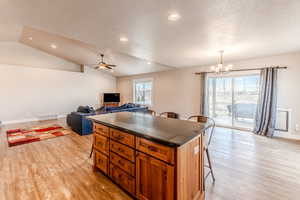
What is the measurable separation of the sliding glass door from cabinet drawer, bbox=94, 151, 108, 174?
4.84 meters

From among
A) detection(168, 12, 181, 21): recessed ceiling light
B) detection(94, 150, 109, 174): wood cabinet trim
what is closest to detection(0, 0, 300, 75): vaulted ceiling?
detection(168, 12, 181, 21): recessed ceiling light

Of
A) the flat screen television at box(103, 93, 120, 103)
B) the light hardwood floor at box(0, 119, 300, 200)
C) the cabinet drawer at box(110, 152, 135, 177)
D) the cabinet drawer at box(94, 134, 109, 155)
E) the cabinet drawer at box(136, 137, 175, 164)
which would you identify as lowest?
the light hardwood floor at box(0, 119, 300, 200)

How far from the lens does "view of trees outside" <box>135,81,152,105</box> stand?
27.1ft

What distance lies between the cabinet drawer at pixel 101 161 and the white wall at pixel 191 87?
4791 mm

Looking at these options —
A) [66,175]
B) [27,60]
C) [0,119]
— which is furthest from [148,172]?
[27,60]

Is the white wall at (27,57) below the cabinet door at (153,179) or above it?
above

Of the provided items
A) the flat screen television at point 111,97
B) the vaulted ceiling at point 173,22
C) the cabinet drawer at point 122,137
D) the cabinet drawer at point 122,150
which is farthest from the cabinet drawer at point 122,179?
the flat screen television at point 111,97

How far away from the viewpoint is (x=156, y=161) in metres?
1.44

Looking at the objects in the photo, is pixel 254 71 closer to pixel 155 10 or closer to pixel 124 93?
pixel 155 10

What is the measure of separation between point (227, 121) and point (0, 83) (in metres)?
9.58

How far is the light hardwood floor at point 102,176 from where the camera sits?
75.8 inches

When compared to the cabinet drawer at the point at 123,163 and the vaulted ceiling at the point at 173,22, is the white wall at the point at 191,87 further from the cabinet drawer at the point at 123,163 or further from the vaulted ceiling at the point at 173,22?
the cabinet drawer at the point at 123,163

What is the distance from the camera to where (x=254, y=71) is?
4711 millimetres

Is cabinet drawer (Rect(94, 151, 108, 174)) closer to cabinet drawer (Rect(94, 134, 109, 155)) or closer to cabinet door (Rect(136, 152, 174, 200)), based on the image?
cabinet drawer (Rect(94, 134, 109, 155))
